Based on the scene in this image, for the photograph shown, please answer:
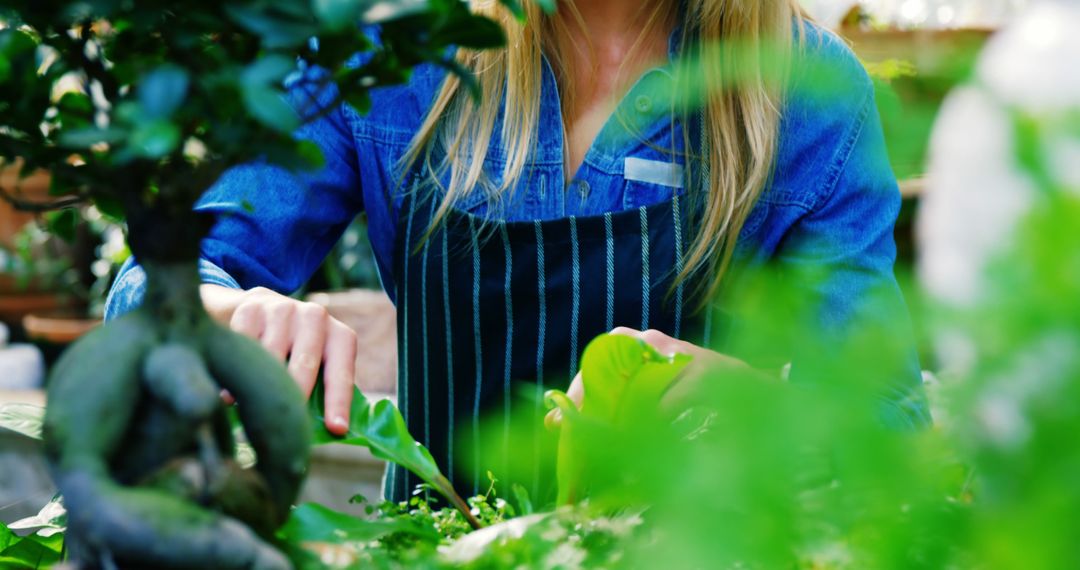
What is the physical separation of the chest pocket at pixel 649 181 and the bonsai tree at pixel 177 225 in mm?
628

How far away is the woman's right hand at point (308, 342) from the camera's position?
664 mm

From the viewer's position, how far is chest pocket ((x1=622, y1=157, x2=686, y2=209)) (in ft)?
3.57

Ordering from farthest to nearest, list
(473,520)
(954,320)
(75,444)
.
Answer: (473,520) → (75,444) → (954,320)

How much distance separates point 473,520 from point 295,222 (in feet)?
1.86

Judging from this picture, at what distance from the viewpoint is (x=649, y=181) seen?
110 cm

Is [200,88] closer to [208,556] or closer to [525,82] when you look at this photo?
[208,556]

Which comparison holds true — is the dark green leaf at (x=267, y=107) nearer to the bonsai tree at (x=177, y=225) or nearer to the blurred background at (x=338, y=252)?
the bonsai tree at (x=177, y=225)

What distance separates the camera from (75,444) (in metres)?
0.39

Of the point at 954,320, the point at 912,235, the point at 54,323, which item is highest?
the point at 954,320

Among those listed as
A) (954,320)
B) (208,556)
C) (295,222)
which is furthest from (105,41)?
(295,222)

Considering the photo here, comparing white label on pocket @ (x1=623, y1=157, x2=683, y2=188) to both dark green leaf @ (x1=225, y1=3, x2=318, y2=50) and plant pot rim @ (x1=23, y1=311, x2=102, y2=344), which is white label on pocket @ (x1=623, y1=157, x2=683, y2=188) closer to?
dark green leaf @ (x1=225, y1=3, x2=318, y2=50)

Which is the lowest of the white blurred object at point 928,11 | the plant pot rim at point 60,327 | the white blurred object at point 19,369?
the white blurred object at point 19,369

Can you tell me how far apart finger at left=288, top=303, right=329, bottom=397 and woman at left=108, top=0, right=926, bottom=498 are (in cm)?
34

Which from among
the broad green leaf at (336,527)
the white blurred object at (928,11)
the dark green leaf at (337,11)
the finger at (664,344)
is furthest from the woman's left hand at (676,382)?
the white blurred object at (928,11)
